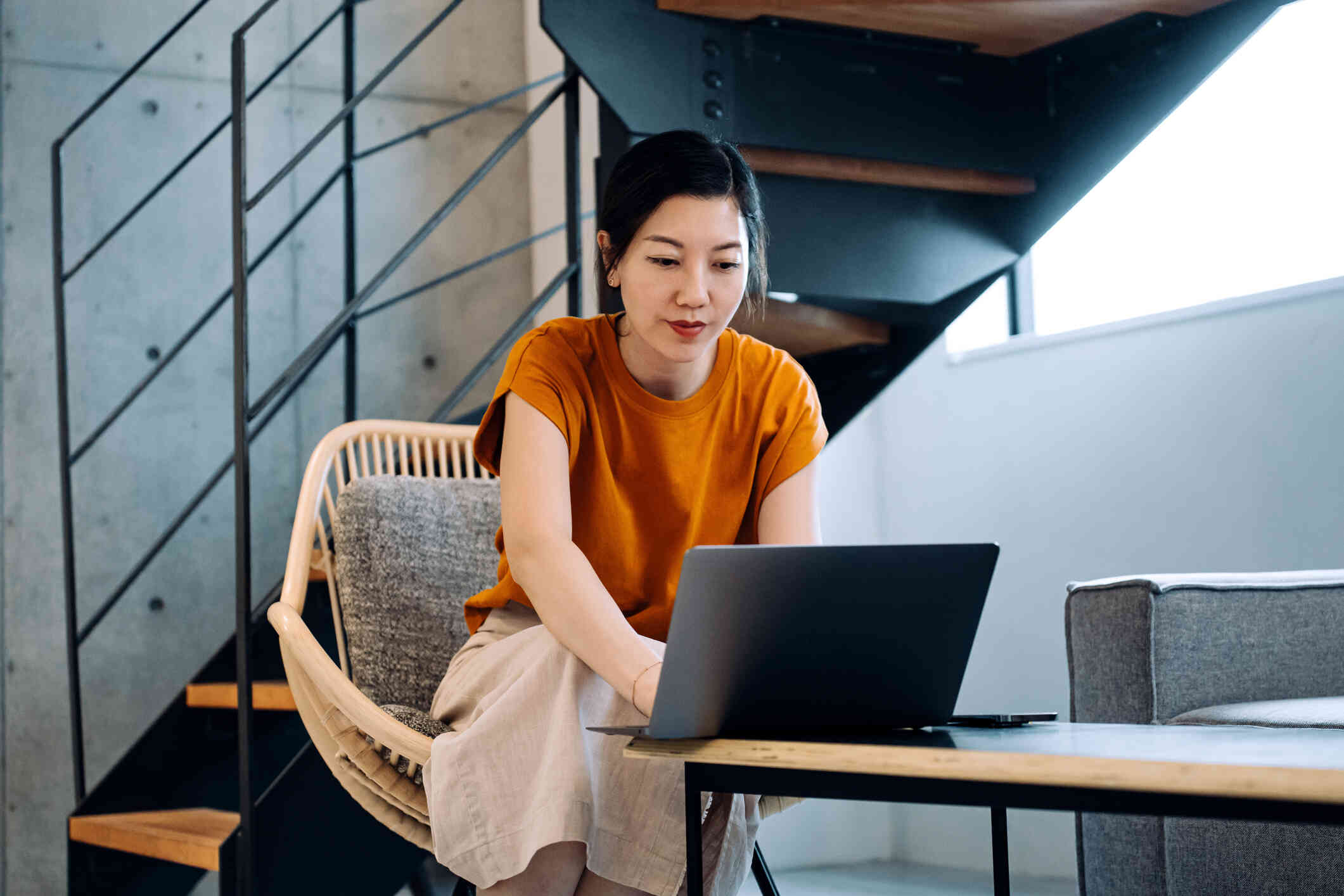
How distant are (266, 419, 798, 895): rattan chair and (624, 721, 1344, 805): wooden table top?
23.5 inches

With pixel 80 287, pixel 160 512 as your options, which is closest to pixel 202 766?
pixel 160 512

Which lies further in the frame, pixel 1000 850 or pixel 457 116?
pixel 457 116

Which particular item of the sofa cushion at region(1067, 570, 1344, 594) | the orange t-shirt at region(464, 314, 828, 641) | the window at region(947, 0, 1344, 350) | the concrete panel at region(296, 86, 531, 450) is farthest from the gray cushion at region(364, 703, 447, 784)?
the concrete panel at region(296, 86, 531, 450)

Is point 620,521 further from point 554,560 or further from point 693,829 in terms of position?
point 693,829

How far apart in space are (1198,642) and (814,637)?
105 cm

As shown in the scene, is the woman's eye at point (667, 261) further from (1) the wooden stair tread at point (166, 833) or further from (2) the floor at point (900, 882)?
(2) the floor at point (900, 882)

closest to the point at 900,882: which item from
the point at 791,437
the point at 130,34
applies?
the point at 791,437

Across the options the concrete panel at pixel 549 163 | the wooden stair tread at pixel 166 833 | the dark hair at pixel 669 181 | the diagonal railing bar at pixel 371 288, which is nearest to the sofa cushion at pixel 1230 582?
the dark hair at pixel 669 181

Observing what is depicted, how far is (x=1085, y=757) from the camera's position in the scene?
0.70m

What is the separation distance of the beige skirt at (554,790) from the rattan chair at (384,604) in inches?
9.6

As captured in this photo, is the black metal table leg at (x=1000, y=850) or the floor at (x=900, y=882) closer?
the black metal table leg at (x=1000, y=850)

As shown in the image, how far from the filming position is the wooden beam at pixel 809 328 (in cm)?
246

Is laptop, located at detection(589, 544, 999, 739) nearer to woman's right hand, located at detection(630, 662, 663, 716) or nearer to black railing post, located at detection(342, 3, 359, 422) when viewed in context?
woman's right hand, located at detection(630, 662, 663, 716)

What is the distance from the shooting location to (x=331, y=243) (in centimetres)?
348
